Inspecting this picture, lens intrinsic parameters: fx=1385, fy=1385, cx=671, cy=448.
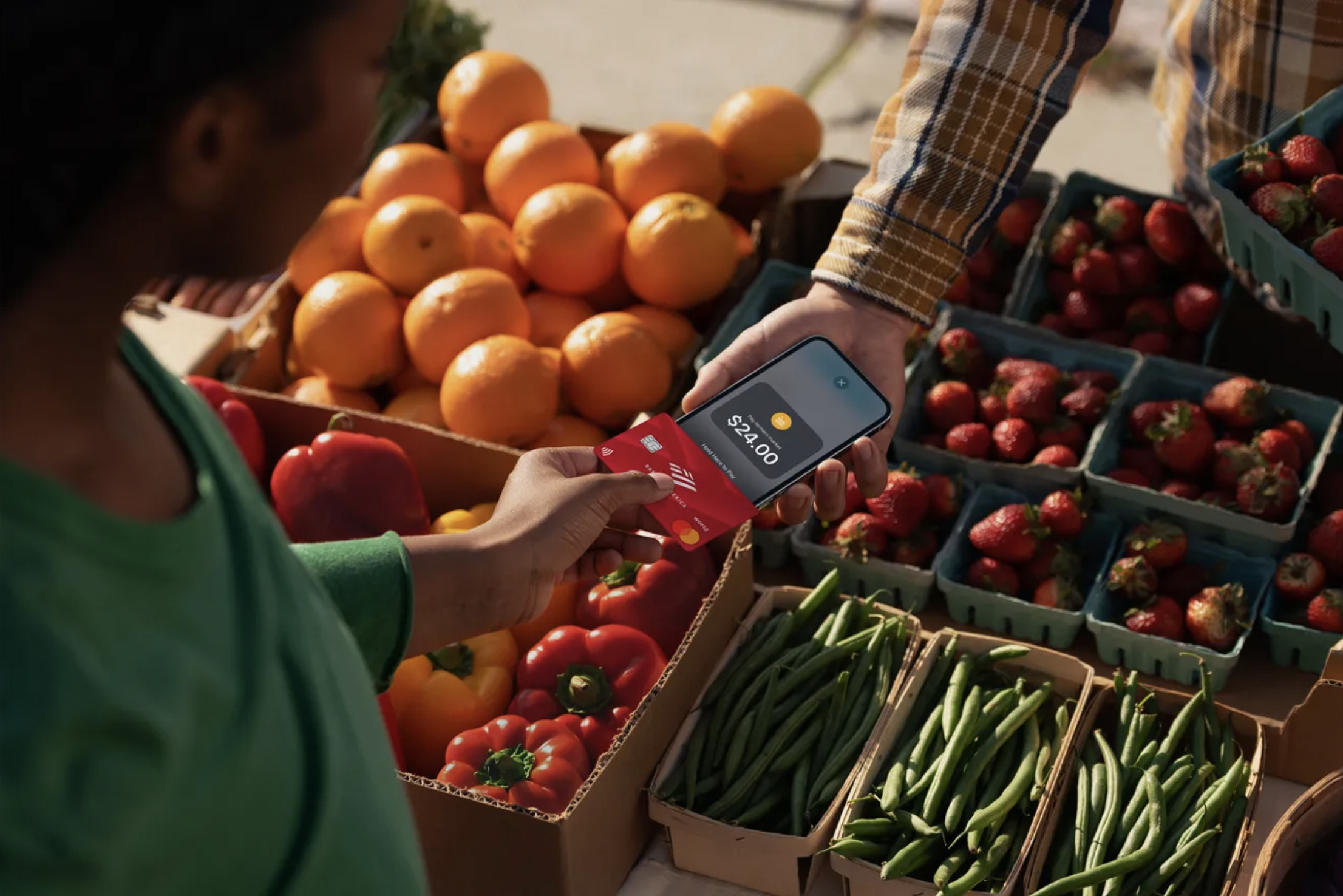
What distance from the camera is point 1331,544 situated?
224 centimetres

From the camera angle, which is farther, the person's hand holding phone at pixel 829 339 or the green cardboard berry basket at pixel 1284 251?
the person's hand holding phone at pixel 829 339

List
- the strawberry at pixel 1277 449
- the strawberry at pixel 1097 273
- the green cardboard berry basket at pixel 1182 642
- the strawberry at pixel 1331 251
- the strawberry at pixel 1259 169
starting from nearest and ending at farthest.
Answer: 1. the strawberry at pixel 1331 251
2. the strawberry at pixel 1259 169
3. the green cardboard berry basket at pixel 1182 642
4. the strawberry at pixel 1277 449
5. the strawberry at pixel 1097 273

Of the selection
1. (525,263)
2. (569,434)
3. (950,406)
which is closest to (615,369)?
(569,434)

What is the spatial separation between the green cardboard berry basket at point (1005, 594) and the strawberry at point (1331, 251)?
0.64 m

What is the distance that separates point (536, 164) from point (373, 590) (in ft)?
5.74

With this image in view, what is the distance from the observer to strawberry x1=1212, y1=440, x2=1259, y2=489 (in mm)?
2354

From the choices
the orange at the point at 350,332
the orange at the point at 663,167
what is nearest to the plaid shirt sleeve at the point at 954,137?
the orange at the point at 663,167

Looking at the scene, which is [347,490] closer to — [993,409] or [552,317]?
[552,317]

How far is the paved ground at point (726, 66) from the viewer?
432 cm

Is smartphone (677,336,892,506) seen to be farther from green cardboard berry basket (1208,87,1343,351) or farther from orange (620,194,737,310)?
orange (620,194,737,310)

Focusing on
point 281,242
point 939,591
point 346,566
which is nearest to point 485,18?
point 939,591

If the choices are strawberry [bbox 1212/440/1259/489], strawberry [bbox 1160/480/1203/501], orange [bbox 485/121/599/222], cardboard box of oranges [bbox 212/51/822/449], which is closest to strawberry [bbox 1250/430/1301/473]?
strawberry [bbox 1212/440/1259/489]

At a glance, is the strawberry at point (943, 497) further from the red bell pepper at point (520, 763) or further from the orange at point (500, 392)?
the red bell pepper at point (520, 763)

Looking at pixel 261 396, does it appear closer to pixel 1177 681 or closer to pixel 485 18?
pixel 1177 681
